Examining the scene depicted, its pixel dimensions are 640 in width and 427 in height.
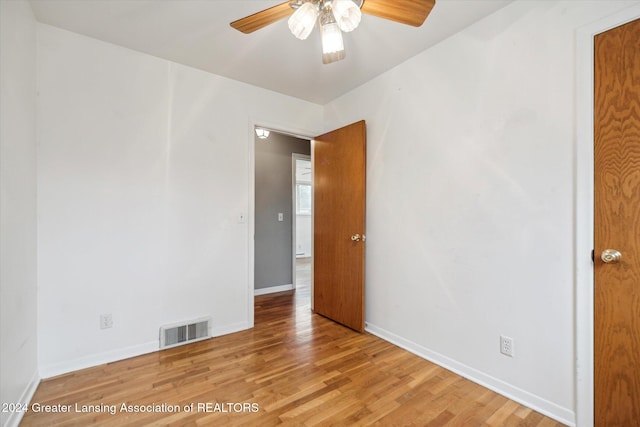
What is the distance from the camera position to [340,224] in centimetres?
304

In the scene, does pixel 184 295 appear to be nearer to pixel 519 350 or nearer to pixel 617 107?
pixel 519 350

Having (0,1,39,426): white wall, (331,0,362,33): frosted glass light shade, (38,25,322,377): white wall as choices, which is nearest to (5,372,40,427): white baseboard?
(0,1,39,426): white wall

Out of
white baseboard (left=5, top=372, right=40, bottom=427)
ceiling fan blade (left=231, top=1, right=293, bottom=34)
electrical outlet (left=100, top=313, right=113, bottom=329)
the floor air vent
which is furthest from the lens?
the floor air vent

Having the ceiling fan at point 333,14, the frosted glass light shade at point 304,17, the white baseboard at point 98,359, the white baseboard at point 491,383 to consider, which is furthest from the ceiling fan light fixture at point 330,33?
the white baseboard at point 98,359

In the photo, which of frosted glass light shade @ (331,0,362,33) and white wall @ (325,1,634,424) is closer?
frosted glass light shade @ (331,0,362,33)

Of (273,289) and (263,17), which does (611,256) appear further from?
(273,289)

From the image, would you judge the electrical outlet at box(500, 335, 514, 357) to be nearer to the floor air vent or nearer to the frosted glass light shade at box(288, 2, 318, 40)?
the frosted glass light shade at box(288, 2, 318, 40)

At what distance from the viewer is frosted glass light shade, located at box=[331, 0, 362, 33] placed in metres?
1.23

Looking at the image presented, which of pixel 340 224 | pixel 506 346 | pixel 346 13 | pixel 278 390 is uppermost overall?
pixel 346 13

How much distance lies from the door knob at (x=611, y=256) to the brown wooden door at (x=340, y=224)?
1680 millimetres

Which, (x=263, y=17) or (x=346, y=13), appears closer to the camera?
(x=346, y=13)

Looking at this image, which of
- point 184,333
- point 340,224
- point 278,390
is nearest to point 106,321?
point 184,333

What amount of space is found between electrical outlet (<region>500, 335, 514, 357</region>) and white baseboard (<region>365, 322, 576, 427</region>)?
19cm

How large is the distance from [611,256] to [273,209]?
3.64 m
